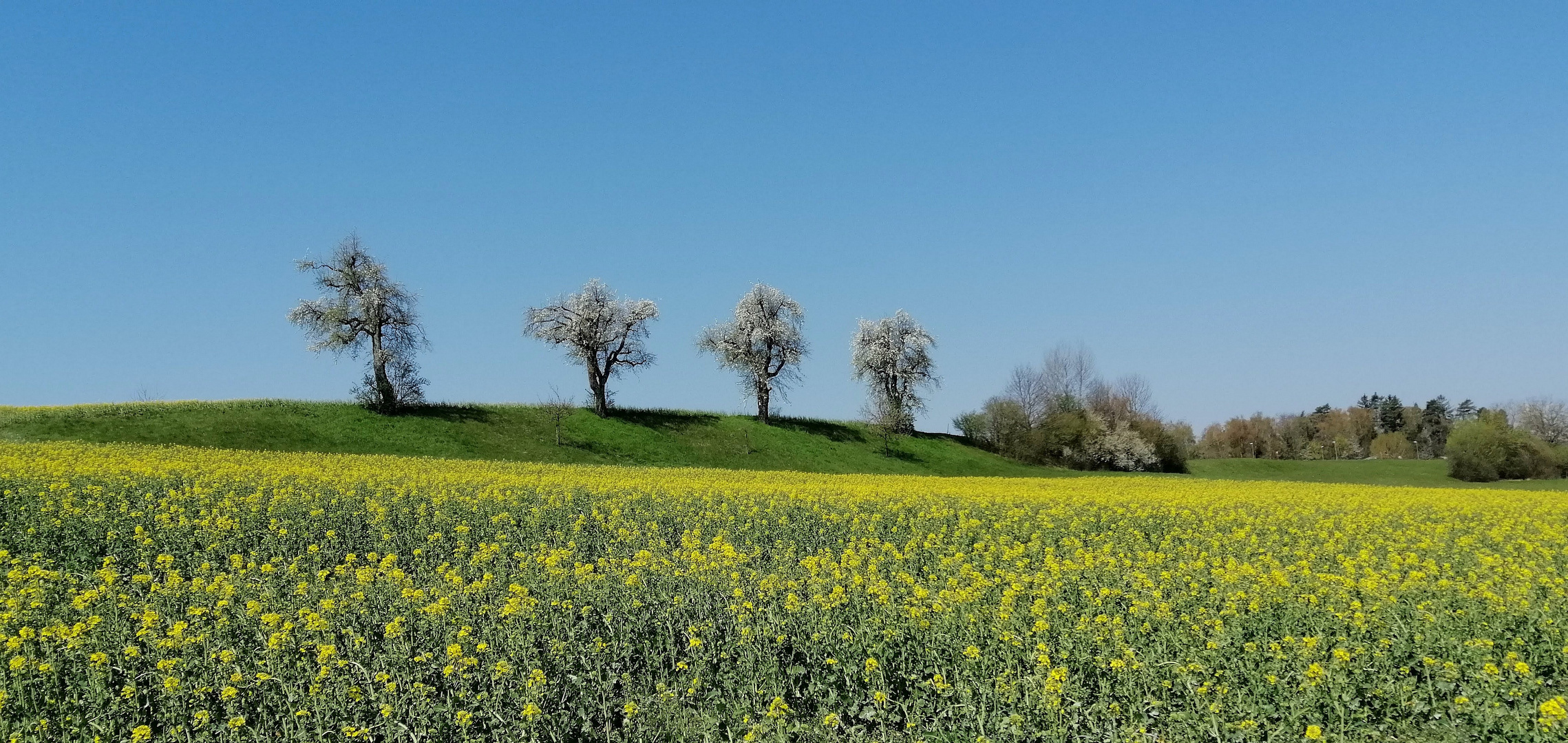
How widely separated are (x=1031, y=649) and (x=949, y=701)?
3.90 feet

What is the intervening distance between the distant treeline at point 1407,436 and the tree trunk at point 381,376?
265 ft

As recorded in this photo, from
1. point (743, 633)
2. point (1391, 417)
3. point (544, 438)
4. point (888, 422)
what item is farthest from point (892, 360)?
point (1391, 417)

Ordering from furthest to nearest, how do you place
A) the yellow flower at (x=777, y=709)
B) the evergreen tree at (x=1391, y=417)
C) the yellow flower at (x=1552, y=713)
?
the evergreen tree at (x=1391, y=417) → the yellow flower at (x=777, y=709) → the yellow flower at (x=1552, y=713)

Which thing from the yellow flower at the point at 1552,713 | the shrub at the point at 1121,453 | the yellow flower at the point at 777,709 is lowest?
the yellow flower at the point at 777,709

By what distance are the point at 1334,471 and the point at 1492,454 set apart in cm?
1095

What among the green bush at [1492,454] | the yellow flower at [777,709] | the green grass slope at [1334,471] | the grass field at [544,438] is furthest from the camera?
the green bush at [1492,454]

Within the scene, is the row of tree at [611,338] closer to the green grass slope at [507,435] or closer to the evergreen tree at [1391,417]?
the green grass slope at [507,435]

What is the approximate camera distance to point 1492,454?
73.7 metres

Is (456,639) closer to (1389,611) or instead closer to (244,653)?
(244,653)

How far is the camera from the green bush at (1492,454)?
73.6m

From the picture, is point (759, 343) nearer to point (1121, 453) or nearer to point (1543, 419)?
point (1121, 453)

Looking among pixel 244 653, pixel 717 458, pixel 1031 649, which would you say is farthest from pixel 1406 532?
pixel 717 458

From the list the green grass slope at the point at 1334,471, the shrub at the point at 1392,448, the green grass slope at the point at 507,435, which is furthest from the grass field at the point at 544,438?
the shrub at the point at 1392,448

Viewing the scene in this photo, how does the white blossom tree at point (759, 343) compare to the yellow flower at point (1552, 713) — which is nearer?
the yellow flower at point (1552, 713)
